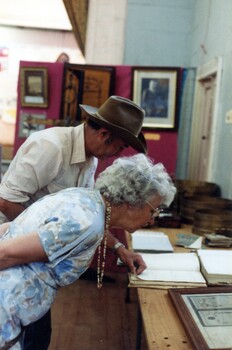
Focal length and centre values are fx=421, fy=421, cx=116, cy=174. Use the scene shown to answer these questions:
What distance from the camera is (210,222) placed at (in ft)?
7.70

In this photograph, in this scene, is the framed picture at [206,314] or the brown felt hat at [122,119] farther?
the brown felt hat at [122,119]

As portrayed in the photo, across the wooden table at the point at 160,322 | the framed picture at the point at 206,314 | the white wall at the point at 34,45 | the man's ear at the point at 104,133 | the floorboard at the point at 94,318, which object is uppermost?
the white wall at the point at 34,45

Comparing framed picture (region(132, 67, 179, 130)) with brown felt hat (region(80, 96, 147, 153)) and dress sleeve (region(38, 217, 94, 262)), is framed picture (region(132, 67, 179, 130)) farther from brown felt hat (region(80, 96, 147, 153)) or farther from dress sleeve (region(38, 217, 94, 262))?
dress sleeve (region(38, 217, 94, 262))

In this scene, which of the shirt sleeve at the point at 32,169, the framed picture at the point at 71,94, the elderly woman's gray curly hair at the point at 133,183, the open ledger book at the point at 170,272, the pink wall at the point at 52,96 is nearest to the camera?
the elderly woman's gray curly hair at the point at 133,183

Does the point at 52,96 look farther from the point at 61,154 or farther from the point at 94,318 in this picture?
the point at 61,154

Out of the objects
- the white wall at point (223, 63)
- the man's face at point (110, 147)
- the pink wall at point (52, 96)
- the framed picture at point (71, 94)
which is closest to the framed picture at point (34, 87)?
the pink wall at point (52, 96)

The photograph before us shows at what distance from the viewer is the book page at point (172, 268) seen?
1.55 meters

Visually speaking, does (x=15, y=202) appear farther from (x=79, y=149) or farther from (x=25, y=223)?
(x=25, y=223)

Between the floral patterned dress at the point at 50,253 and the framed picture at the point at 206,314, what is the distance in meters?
0.34

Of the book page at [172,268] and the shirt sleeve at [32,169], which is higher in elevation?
the shirt sleeve at [32,169]

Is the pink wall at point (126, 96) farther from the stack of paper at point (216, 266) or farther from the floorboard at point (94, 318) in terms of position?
the stack of paper at point (216, 266)

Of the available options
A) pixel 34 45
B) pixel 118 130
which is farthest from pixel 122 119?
pixel 34 45

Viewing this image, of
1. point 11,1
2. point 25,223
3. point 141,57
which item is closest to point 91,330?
point 25,223

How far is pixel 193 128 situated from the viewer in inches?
169
